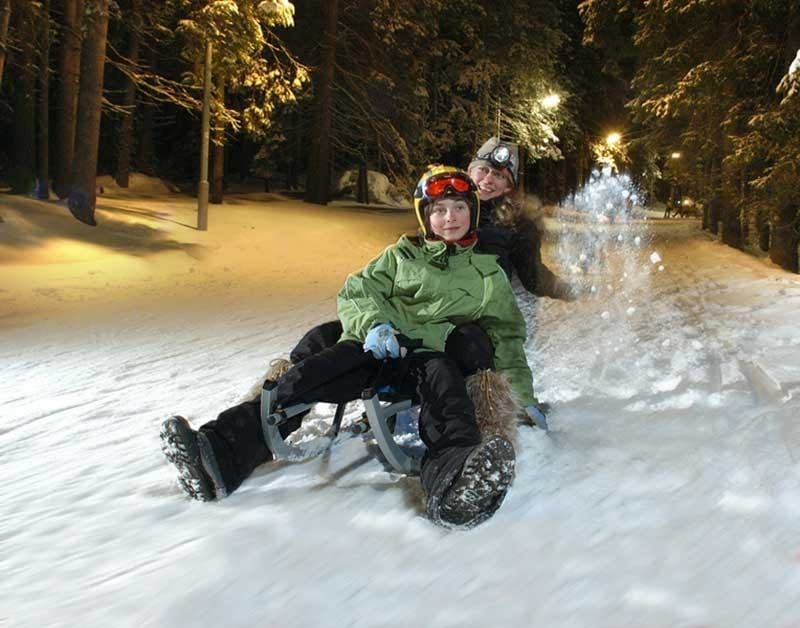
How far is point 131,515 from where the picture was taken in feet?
9.57

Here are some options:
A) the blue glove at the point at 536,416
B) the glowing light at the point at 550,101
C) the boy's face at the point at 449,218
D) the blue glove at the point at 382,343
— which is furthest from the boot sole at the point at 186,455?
the glowing light at the point at 550,101

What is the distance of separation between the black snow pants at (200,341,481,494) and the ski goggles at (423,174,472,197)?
32.8 inches

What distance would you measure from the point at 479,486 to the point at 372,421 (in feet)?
2.15

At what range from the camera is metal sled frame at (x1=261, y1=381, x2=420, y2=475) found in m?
2.94

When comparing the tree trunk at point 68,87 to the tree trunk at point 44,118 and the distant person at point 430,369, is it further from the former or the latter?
the distant person at point 430,369

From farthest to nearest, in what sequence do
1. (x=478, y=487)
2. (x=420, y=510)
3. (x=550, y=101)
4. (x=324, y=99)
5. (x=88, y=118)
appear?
(x=550, y=101)
(x=324, y=99)
(x=88, y=118)
(x=420, y=510)
(x=478, y=487)

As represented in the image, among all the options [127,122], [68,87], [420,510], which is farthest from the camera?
[127,122]

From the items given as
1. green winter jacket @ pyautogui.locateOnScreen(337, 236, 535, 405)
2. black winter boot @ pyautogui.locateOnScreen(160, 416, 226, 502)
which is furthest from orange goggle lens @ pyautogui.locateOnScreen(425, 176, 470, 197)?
black winter boot @ pyautogui.locateOnScreen(160, 416, 226, 502)

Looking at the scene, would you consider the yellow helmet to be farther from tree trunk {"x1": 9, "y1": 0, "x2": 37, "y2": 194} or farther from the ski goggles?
tree trunk {"x1": 9, "y1": 0, "x2": 37, "y2": 194}

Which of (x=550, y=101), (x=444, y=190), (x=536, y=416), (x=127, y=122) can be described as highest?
(x=550, y=101)

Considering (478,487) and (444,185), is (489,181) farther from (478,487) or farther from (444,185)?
(478,487)

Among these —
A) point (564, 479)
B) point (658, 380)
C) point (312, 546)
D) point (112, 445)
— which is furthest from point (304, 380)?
point (658, 380)

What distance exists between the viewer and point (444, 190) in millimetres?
3391

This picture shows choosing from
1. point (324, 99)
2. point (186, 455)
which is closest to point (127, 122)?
point (324, 99)
